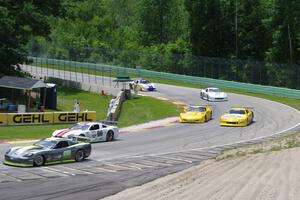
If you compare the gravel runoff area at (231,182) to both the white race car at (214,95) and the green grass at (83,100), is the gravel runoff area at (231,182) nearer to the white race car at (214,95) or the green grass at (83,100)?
the green grass at (83,100)

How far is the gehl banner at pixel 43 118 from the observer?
39.5 m

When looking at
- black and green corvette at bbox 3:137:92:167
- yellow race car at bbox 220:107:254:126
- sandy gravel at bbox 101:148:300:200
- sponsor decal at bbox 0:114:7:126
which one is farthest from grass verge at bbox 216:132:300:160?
sponsor decal at bbox 0:114:7:126

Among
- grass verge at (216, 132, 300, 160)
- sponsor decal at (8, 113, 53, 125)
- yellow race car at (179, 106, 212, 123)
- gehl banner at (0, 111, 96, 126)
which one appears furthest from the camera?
yellow race car at (179, 106, 212, 123)

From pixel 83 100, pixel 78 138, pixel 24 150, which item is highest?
pixel 83 100

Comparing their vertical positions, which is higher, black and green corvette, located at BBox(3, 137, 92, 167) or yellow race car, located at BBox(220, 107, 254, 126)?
yellow race car, located at BBox(220, 107, 254, 126)

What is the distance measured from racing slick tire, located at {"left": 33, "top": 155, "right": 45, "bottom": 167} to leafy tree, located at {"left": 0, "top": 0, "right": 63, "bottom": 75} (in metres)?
32.9

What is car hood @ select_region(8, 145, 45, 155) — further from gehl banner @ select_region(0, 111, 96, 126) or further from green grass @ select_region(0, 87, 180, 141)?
gehl banner @ select_region(0, 111, 96, 126)

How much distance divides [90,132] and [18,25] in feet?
106

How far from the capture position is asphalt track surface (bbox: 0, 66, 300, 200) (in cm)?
1886

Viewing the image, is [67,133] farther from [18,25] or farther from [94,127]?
[18,25]

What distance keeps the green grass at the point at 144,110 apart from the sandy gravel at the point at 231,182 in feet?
67.5

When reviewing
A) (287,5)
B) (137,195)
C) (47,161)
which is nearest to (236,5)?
(287,5)

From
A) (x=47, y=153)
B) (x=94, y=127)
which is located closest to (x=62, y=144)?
(x=47, y=153)

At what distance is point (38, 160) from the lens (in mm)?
24125
